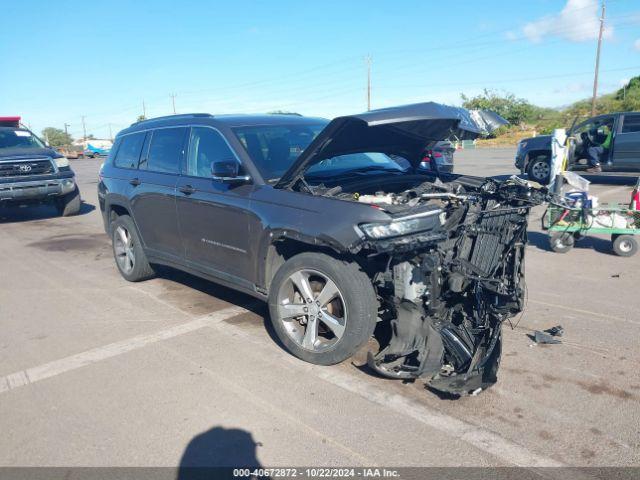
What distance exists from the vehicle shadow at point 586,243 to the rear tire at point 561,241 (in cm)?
19

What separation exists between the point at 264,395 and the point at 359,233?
1.28 metres

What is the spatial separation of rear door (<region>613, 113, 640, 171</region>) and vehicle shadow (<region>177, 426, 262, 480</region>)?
14.2 metres

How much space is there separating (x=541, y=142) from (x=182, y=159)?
12.9 meters

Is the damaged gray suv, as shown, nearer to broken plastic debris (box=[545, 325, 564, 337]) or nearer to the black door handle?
the black door handle

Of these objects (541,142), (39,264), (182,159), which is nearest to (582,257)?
(182,159)

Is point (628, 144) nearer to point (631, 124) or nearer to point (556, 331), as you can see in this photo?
point (631, 124)

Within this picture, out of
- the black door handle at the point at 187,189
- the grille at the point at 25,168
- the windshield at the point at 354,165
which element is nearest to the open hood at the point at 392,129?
the windshield at the point at 354,165

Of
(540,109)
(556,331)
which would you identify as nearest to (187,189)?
(556,331)

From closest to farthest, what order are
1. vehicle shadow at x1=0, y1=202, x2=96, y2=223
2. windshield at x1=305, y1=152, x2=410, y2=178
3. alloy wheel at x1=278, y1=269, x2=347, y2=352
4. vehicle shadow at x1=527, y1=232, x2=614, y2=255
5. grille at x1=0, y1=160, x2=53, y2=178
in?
alloy wheel at x1=278, y1=269, x2=347, y2=352, windshield at x1=305, y1=152, x2=410, y2=178, vehicle shadow at x1=527, y1=232, x2=614, y2=255, grille at x1=0, y1=160, x2=53, y2=178, vehicle shadow at x1=0, y1=202, x2=96, y2=223

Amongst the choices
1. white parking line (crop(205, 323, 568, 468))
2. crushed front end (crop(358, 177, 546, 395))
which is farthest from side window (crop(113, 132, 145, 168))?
crushed front end (crop(358, 177, 546, 395))

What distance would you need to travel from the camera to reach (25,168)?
1128 centimetres

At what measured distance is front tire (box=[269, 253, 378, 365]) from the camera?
3.71 metres

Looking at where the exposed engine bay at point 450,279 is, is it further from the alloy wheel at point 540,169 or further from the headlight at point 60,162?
the alloy wheel at point 540,169

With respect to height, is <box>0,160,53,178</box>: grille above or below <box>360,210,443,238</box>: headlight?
above
